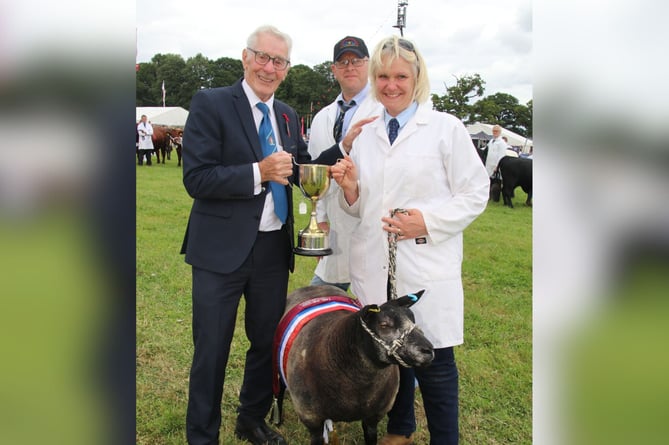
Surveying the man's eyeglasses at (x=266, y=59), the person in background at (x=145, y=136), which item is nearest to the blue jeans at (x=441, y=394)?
the man's eyeglasses at (x=266, y=59)

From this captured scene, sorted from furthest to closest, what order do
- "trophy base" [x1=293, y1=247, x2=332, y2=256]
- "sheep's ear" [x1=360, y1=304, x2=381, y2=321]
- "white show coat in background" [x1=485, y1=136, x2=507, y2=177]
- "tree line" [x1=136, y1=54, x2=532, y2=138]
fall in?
1. "tree line" [x1=136, y1=54, x2=532, y2=138]
2. "white show coat in background" [x1=485, y1=136, x2=507, y2=177]
3. "trophy base" [x1=293, y1=247, x2=332, y2=256]
4. "sheep's ear" [x1=360, y1=304, x2=381, y2=321]

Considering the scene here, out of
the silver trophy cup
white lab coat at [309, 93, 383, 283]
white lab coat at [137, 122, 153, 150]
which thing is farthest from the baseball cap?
white lab coat at [137, 122, 153, 150]

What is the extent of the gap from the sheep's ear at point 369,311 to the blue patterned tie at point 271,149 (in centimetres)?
101

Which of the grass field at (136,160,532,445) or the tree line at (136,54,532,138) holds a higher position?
the tree line at (136,54,532,138)

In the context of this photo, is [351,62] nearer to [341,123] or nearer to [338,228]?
[341,123]

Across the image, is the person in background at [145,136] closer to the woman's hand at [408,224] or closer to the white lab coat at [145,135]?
the white lab coat at [145,135]

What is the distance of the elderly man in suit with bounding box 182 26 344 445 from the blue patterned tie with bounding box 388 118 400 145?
0.68 meters

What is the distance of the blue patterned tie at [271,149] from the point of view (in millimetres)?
3338

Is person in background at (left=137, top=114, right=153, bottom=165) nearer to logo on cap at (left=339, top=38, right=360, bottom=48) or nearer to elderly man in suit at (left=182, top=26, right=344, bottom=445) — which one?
logo on cap at (left=339, top=38, right=360, bottom=48)

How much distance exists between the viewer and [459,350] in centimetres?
559

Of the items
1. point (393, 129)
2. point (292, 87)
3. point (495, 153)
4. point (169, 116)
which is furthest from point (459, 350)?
point (292, 87)

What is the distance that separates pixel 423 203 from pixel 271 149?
3.65 feet

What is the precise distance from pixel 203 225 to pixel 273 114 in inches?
36.8

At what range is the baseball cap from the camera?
4366 millimetres
